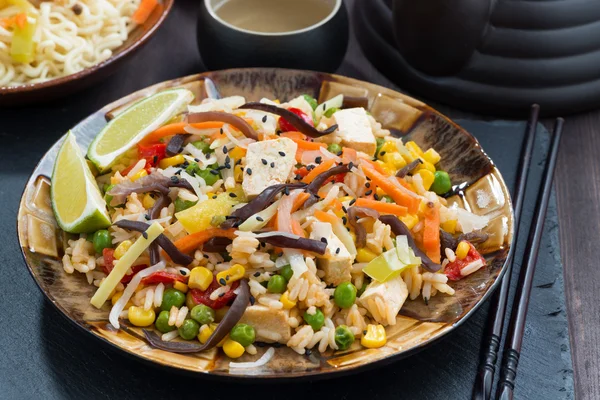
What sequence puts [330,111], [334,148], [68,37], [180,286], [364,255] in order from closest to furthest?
[180,286], [364,255], [334,148], [330,111], [68,37]

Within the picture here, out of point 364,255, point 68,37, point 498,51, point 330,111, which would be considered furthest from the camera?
point 68,37

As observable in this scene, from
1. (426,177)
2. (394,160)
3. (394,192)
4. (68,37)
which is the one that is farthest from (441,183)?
(68,37)

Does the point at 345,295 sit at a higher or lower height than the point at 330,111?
lower

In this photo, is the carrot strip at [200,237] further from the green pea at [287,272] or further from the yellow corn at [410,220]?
the yellow corn at [410,220]

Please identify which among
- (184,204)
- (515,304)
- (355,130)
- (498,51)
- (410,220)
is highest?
(498,51)

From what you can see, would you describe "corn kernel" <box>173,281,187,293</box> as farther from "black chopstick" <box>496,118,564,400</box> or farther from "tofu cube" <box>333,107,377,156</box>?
"black chopstick" <box>496,118,564,400</box>

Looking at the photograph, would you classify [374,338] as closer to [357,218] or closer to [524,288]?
[357,218]

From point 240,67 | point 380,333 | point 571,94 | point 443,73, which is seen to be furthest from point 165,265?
point 571,94
